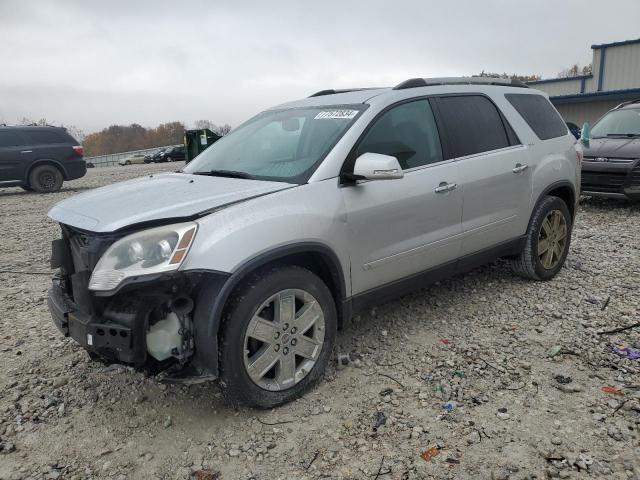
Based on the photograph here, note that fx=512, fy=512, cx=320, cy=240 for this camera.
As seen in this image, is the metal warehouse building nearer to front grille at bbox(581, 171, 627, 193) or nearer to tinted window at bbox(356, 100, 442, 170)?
front grille at bbox(581, 171, 627, 193)

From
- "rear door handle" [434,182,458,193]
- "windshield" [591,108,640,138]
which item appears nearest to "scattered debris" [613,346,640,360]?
"rear door handle" [434,182,458,193]

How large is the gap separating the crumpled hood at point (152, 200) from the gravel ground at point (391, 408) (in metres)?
1.15

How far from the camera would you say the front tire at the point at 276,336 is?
2635mm

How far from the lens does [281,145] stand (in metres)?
3.57

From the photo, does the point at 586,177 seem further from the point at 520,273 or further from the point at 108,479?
the point at 108,479

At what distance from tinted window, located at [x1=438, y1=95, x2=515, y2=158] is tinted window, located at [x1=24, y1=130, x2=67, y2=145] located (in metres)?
13.5

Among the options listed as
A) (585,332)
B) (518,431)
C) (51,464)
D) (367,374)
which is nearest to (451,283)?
(585,332)

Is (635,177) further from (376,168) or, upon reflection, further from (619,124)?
(376,168)

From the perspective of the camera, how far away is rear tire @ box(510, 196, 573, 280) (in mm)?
4566

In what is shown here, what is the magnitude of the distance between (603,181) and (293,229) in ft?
23.8

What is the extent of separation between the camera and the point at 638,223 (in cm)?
739

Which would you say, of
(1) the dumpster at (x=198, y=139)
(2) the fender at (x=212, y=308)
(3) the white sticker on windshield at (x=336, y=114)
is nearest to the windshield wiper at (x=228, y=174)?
(3) the white sticker on windshield at (x=336, y=114)

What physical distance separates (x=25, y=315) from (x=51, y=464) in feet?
7.82

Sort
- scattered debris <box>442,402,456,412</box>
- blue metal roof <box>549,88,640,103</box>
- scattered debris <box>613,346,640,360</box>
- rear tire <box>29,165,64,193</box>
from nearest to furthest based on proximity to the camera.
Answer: scattered debris <box>442,402,456,412</box> → scattered debris <box>613,346,640,360</box> → rear tire <box>29,165,64,193</box> → blue metal roof <box>549,88,640,103</box>
